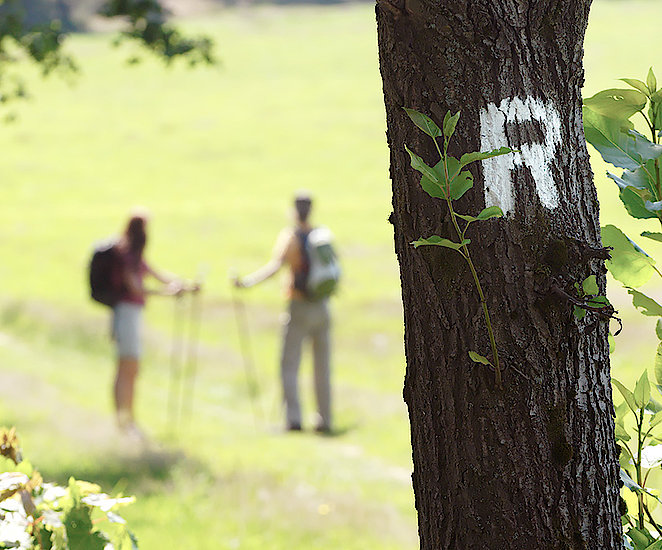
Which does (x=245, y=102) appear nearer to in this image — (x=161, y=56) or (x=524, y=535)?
(x=161, y=56)

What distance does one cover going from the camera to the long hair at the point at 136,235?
9031mm

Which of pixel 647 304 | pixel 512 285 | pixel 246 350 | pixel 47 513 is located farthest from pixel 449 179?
pixel 246 350

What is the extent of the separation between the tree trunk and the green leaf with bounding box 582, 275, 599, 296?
1.4 inches

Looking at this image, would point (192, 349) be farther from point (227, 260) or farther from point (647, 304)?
point (647, 304)

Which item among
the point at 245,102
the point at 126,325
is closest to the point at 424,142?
the point at 126,325

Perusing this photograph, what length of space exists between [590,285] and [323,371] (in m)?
8.91

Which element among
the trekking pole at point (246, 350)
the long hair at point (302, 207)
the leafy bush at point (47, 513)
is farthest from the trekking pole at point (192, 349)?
the leafy bush at point (47, 513)

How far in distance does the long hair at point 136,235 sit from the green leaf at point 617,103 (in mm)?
7703

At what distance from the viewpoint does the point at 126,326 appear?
29.8 feet

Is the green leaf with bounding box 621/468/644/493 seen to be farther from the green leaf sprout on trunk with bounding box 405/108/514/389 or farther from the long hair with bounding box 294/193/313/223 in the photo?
the long hair with bounding box 294/193/313/223

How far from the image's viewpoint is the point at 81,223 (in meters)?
32.8

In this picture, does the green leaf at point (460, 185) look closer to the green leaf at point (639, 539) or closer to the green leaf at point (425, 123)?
the green leaf at point (425, 123)

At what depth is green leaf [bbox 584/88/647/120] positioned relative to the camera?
1.70m

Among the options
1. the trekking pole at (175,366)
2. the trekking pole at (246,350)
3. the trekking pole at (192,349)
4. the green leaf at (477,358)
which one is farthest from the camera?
the trekking pole at (246,350)
